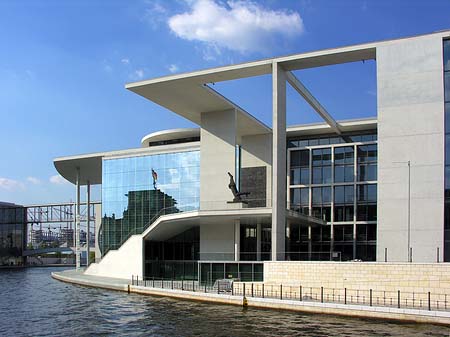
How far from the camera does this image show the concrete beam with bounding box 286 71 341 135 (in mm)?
41928

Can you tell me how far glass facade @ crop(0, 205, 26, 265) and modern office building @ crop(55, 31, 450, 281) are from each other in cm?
4361

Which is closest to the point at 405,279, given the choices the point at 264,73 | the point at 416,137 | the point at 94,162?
the point at 416,137

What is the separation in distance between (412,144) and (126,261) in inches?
1052

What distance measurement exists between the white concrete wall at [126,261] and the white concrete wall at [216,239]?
5.82m

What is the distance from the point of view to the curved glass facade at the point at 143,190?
5122 centimetres

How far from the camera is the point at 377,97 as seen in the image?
120ft

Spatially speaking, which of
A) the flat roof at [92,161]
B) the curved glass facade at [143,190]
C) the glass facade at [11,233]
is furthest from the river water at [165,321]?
the glass facade at [11,233]

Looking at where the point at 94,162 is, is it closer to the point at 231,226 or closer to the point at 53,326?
the point at 231,226

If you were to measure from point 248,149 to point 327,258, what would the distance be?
15.0 m

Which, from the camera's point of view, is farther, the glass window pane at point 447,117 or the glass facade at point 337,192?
the glass facade at point 337,192

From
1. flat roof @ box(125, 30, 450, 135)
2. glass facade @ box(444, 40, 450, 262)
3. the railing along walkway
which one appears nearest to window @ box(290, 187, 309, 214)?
flat roof @ box(125, 30, 450, 135)

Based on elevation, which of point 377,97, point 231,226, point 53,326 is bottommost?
point 53,326

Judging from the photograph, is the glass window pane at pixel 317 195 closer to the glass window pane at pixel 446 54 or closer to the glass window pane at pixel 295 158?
the glass window pane at pixel 295 158

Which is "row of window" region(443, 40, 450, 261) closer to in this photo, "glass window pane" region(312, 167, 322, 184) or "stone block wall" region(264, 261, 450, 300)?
"stone block wall" region(264, 261, 450, 300)
